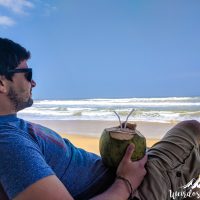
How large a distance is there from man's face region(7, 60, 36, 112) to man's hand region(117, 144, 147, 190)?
41 centimetres

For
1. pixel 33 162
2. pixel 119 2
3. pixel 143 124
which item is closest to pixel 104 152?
pixel 33 162

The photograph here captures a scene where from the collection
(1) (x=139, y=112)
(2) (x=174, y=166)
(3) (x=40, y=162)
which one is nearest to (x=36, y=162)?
(3) (x=40, y=162)

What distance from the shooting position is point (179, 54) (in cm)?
1543

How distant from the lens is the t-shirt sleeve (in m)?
0.87

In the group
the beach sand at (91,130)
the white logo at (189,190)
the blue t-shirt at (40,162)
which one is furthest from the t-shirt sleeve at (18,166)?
the beach sand at (91,130)

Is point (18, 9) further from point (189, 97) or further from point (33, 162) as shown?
point (33, 162)

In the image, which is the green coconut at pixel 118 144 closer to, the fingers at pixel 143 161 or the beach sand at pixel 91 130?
the fingers at pixel 143 161

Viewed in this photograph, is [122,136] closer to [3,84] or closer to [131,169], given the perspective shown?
[131,169]

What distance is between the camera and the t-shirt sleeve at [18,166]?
0.87 meters

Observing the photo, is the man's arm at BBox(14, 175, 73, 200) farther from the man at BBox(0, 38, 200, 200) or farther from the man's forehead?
the man's forehead

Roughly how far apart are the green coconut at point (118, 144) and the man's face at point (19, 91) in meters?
0.32

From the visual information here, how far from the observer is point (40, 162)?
91 cm

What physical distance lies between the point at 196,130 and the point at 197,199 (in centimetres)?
28

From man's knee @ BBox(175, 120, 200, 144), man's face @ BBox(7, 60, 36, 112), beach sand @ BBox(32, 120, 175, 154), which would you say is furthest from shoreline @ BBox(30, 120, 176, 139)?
man's face @ BBox(7, 60, 36, 112)
